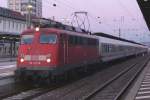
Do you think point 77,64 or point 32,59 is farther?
point 77,64

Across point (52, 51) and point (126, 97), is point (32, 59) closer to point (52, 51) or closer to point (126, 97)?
point (52, 51)

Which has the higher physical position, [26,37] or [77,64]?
[26,37]

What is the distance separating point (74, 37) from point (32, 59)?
3675 millimetres

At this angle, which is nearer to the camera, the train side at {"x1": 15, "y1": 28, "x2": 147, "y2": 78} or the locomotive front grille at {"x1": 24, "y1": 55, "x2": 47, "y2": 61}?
the train side at {"x1": 15, "y1": 28, "x2": 147, "y2": 78}

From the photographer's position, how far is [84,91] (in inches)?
736

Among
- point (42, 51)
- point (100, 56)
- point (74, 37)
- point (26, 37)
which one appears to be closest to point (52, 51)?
point (42, 51)

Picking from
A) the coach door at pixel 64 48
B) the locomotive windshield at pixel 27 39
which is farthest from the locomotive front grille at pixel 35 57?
the coach door at pixel 64 48

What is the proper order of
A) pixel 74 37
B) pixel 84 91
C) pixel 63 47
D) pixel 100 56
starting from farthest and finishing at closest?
1. pixel 100 56
2. pixel 74 37
3. pixel 63 47
4. pixel 84 91

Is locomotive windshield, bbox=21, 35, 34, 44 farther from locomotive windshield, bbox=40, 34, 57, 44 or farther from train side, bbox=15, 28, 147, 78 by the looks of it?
locomotive windshield, bbox=40, 34, 57, 44

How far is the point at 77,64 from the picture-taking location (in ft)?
77.1

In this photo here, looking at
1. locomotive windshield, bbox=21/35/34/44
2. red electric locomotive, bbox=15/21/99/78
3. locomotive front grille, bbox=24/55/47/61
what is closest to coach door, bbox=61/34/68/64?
red electric locomotive, bbox=15/21/99/78

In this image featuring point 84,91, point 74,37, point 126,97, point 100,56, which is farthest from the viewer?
point 100,56

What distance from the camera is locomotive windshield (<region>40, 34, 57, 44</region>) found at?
19.9m

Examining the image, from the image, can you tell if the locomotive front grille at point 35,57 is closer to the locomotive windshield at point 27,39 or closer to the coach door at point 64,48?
the locomotive windshield at point 27,39
